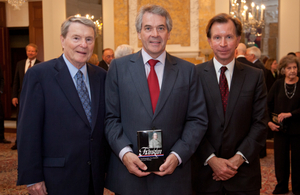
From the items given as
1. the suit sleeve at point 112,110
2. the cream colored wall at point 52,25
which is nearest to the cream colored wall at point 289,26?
the cream colored wall at point 52,25

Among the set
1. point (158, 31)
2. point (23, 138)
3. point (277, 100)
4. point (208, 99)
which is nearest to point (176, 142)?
point (208, 99)

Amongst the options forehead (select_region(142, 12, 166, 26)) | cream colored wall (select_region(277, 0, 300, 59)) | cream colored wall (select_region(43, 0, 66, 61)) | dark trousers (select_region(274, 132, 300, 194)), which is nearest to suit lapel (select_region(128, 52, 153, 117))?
forehead (select_region(142, 12, 166, 26))

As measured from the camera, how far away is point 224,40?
2152mm

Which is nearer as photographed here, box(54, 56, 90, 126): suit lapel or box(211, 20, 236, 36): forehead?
box(54, 56, 90, 126): suit lapel

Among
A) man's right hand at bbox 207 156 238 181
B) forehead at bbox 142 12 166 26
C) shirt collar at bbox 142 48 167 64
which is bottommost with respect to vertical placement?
man's right hand at bbox 207 156 238 181

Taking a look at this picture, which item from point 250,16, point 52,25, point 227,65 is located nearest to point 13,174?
point 227,65

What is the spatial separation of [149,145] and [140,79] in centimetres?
46

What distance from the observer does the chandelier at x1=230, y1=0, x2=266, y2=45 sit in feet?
27.1

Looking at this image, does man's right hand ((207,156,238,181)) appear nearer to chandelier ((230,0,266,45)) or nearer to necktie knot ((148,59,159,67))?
necktie knot ((148,59,159,67))

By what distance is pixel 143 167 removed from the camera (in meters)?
1.75

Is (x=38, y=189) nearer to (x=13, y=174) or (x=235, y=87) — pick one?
(x=235, y=87)

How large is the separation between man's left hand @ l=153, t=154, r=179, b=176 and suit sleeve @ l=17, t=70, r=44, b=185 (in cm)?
79

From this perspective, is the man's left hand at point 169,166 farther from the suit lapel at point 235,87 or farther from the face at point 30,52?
the face at point 30,52

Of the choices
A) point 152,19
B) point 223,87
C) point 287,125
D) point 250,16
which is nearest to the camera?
point 152,19
